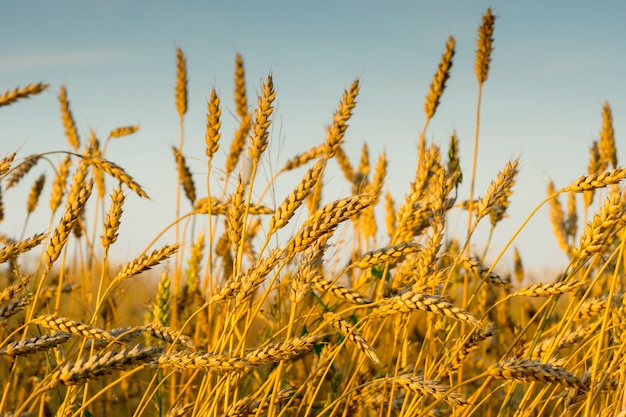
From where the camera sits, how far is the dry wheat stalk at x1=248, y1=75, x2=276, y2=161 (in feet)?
6.63

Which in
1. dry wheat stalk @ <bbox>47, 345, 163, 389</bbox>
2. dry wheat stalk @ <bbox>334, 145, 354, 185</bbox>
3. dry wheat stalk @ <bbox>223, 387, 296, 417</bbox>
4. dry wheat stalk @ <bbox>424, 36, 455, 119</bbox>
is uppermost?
dry wheat stalk @ <bbox>424, 36, 455, 119</bbox>

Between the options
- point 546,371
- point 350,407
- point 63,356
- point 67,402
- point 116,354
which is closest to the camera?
point 116,354

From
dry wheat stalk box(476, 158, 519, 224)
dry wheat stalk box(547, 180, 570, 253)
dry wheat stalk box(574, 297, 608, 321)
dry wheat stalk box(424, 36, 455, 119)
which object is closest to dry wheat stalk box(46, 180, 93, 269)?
dry wheat stalk box(476, 158, 519, 224)

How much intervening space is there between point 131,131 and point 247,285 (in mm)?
3436

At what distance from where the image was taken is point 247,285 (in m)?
1.77

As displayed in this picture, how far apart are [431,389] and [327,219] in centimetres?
49

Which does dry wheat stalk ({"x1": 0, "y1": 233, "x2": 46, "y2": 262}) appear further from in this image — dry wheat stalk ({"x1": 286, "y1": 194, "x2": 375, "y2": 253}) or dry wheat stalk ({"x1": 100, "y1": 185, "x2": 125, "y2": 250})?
dry wheat stalk ({"x1": 286, "y1": 194, "x2": 375, "y2": 253})

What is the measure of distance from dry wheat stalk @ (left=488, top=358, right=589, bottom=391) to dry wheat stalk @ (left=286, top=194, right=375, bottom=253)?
502 millimetres

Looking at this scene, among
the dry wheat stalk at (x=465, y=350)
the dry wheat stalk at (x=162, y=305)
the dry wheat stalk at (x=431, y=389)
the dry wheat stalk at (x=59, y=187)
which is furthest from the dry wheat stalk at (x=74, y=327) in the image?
the dry wheat stalk at (x=59, y=187)

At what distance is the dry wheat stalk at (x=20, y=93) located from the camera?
293 cm

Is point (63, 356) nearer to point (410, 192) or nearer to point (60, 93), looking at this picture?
point (410, 192)

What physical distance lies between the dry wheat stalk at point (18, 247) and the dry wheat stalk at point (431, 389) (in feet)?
3.65

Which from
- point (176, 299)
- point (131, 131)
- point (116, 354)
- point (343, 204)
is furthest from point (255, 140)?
point (131, 131)

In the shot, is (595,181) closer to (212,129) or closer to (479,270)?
(479,270)
